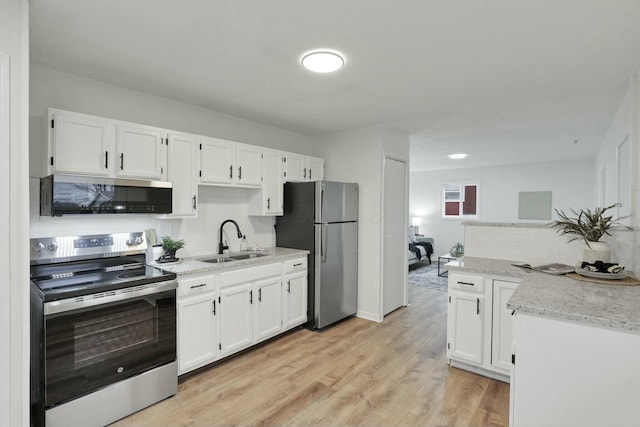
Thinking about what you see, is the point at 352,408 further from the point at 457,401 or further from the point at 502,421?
the point at 502,421

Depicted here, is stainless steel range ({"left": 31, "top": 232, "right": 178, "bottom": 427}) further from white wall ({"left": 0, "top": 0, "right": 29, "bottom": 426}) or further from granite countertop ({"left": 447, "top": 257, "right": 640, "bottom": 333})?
granite countertop ({"left": 447, "top": 257, "right": 640, "bottom": 333})

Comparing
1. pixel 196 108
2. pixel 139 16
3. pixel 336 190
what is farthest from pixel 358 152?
pixel 139 16

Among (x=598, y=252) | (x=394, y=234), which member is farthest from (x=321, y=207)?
(x=598, y=252)

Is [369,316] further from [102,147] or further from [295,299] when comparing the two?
[102,147]

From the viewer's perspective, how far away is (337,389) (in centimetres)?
247

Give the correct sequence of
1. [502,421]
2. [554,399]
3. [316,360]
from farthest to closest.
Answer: [316,360], [502,421], [554,399]

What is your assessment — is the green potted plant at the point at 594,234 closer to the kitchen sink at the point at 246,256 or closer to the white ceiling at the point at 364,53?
the white ceiling at the point at 364,53

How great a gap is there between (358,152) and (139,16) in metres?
2.79

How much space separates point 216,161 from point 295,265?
136cm

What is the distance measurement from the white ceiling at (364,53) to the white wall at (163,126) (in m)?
0.14

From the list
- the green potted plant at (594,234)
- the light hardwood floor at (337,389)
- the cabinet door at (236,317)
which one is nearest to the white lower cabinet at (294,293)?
the light hardwood floor at (337,389)

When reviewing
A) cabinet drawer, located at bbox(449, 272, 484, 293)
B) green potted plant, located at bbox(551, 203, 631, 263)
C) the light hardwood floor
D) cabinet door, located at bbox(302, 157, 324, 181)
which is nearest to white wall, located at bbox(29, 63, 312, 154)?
cabinet door, located at bbox(302, 157, 324, 181)

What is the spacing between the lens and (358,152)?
4109 mm

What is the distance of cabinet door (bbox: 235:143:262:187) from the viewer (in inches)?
129
